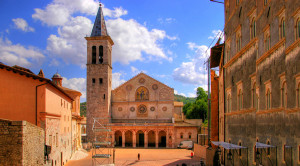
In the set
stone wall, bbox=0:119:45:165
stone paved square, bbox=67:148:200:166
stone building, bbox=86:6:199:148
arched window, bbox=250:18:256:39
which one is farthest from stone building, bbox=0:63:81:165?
stone building, bbox=86:6:199:148

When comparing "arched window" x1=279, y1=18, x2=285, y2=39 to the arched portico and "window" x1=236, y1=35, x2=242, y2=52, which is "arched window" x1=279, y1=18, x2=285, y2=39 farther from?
the arched portico

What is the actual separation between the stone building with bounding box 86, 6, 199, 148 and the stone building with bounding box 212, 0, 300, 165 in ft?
113

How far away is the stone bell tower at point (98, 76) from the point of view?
193 ft

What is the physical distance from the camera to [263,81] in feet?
51.4

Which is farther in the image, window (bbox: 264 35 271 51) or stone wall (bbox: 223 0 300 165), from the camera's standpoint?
window (bbox: 264 35 271 51)

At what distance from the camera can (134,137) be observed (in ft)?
189

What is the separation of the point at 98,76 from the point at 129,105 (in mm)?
8326

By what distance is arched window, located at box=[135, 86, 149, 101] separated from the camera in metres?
61.8

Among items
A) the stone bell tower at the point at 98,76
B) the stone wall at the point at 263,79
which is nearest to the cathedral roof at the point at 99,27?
the stone bell tower at the point at 98,76

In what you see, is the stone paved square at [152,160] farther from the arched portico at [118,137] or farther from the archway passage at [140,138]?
the archway passage at [140,138]

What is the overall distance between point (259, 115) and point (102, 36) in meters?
47.6

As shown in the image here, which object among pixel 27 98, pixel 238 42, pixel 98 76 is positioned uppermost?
pixel 98 76

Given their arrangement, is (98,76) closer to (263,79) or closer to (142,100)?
(142,100)

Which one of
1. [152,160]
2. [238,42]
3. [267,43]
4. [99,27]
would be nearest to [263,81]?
[267,43]
